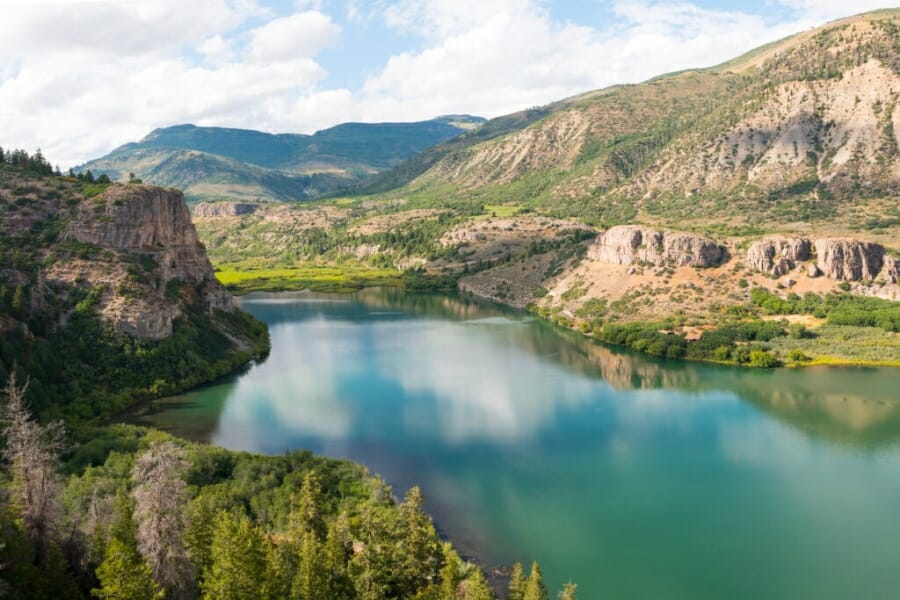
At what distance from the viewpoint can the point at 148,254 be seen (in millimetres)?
70250

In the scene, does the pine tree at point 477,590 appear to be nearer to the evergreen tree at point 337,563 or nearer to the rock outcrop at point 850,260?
the evergreen tree at point 337,563

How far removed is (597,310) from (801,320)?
2744 cm

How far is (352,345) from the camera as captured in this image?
281ft

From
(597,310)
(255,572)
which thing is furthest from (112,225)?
(597,310)

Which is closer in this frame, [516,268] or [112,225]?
[112,225]

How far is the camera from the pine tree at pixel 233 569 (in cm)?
2241

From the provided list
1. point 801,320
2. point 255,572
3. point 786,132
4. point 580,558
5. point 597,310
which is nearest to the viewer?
point 255,572

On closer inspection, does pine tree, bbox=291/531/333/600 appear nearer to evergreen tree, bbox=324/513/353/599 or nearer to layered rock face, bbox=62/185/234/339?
evergreen tree, bbox=324/513/353/599

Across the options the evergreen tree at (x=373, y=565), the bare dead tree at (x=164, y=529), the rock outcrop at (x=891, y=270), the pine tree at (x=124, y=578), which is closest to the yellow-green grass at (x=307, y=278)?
the rock outcrop at (x=891, y=270)

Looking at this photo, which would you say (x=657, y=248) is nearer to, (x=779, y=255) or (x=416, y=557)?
(x=779, y=255)

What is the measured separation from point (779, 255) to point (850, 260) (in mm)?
8747

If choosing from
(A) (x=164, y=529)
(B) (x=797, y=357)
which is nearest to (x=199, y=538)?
(A) (x=164, y=529)

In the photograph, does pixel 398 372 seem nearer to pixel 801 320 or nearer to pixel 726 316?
pixel 726 316

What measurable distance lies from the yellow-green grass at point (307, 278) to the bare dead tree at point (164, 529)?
117538 millimetres
